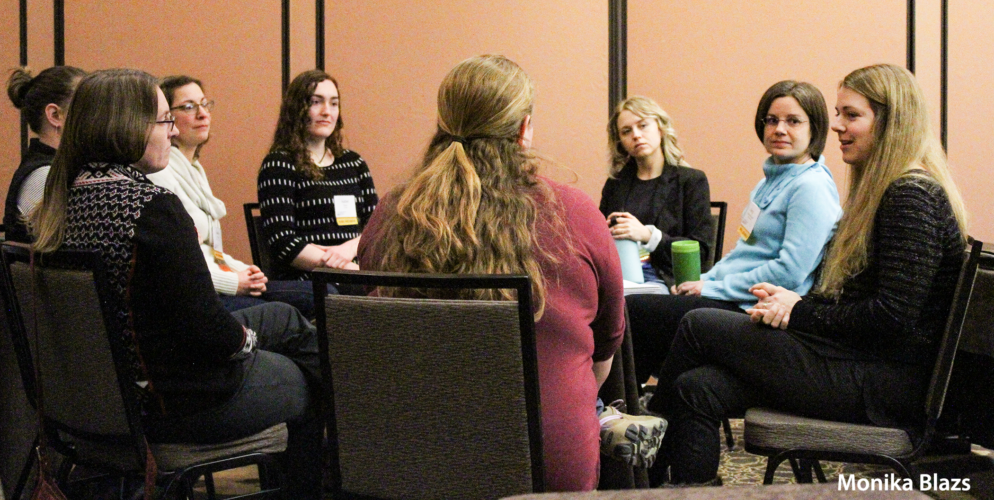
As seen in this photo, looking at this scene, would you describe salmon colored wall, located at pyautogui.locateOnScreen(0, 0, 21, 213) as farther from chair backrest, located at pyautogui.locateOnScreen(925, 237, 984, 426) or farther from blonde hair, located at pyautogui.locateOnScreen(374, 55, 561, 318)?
chair backrest, located at pyautogui.locateOnScreen(925, 237, 984, 426)

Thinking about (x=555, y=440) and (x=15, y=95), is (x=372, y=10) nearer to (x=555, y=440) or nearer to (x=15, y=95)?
(x=15, y=95)

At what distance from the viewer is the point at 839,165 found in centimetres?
411

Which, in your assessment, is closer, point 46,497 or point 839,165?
point 46,497

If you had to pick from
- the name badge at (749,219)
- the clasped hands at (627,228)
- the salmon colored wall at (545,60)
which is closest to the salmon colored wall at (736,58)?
the salmon colored wall at (545,60)

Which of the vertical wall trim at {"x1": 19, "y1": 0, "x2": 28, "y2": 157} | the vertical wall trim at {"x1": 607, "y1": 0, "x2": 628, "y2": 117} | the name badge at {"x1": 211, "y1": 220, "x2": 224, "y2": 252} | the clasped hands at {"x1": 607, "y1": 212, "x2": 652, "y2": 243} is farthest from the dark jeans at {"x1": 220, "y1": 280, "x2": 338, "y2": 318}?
the vertical wall trim at {"x1": 19, "y1": 0, "x2": 28, "y2": 157}

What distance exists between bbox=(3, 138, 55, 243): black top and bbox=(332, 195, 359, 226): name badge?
1.01 meters

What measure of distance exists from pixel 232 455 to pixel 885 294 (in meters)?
1.40

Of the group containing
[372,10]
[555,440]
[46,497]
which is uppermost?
[372,10]

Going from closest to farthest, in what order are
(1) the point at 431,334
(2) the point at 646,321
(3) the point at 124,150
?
(1) the point at 431,334
(3) the point at 124,150
(2) the point at 646,321

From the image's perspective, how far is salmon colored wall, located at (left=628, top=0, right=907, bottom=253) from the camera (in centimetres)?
408

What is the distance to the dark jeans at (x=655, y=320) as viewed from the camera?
2619 mm


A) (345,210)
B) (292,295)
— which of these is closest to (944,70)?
(345,210)

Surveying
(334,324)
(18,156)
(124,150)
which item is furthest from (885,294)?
(18,156)

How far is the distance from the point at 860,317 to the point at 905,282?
120 millimetres
